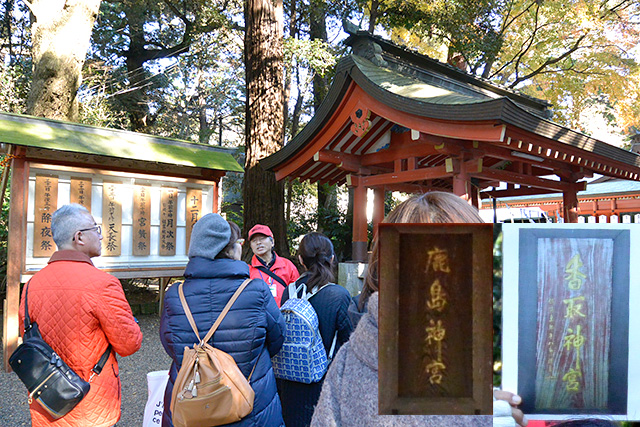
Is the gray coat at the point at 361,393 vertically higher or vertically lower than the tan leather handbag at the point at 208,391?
higher

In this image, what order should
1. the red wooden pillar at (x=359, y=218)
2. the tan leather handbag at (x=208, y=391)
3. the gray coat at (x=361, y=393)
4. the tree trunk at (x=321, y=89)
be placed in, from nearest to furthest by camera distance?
the gray coat at (x=361, y=393) → the tan leather handbag at (x=208, y=391) → the red wooden pillar at (x=359, y=218) → the tree trunk at (x=321, y=89)

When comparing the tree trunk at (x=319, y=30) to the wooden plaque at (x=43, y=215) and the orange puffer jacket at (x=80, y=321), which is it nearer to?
the wooden plaque at (x=43, y=215)

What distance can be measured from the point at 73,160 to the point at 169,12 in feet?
40.5

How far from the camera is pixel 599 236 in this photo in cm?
87

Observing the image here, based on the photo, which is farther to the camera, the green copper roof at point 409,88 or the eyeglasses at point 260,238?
the green copper roof at point 409,88

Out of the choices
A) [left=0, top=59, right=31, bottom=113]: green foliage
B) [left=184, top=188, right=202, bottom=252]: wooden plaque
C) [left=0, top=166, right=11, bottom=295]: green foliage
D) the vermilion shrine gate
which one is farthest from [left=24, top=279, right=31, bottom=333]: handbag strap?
[left=0, top=59, right=31, bottom=113]: green foliage

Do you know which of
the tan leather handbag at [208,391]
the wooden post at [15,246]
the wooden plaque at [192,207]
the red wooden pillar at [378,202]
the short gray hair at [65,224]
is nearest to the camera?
the tan leather handbag at [208,391]

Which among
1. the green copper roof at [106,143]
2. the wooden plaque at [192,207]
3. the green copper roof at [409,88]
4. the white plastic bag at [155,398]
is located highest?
the green copper roof at [409,88]

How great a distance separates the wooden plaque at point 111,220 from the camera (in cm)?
504

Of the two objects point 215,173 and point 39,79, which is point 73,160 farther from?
point 39,79

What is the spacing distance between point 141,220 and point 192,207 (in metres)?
0.66

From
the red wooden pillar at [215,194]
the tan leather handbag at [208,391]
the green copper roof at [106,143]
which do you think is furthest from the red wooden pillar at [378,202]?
the tan leather handbag at [208,391]

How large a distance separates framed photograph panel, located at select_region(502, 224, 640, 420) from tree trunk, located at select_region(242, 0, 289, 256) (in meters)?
5.76

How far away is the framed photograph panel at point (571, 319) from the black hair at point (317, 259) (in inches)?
73.4
